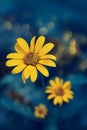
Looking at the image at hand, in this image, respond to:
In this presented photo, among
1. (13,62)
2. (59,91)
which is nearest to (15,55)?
(13,62)

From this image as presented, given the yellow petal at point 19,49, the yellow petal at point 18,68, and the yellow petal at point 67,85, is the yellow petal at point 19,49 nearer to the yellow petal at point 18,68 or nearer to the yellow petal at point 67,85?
the yellow petal at point 18,68

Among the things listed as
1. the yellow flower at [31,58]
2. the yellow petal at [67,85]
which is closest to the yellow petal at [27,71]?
the yellow flower at [31,58]

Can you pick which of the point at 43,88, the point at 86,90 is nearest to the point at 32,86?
the point at 43,88

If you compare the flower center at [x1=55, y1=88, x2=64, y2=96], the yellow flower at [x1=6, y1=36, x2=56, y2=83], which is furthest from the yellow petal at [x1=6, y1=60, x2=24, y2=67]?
the flower center at [x1=55, y1=88, x2=64, y2=96]

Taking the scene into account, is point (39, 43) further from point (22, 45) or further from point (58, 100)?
point (58, 100)

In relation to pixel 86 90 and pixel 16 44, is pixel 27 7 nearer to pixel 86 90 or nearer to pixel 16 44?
pixel 16 44

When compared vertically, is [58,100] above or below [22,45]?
below

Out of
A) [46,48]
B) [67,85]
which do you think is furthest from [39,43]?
[67,85]
